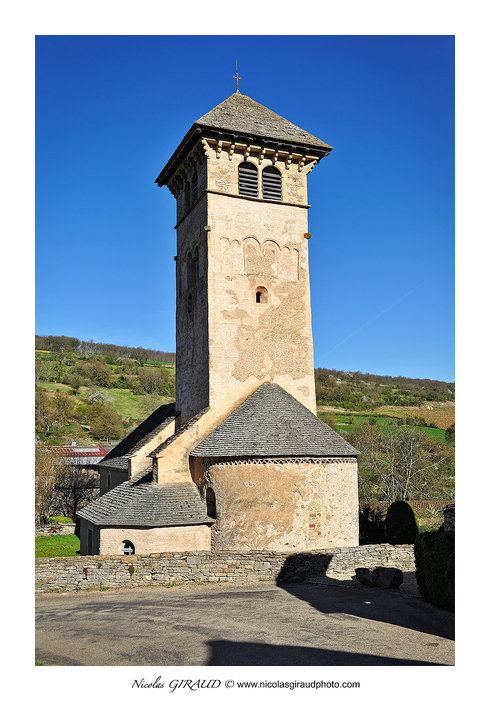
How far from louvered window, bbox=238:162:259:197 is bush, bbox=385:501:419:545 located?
54.2ft

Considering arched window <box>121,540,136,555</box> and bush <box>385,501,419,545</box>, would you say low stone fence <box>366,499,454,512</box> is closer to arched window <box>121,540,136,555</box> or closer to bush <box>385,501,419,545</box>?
bush <box>385,501,419,545</box>

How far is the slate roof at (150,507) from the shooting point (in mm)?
17422

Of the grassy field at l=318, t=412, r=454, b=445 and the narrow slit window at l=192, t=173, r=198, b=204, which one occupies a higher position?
the narrow slit window at l=192, t=173, r=198, b=204

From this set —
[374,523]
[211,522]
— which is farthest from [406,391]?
[211,522]

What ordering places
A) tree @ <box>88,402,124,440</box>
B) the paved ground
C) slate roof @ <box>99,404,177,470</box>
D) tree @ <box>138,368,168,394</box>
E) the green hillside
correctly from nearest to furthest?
1. the paved ground
2. slate roof @ <box>99,404,177,470</box>
3. the green hillside
4. tree @ <box>88,402,124,440</box>
5. tree @ <box>138,368,168,394</box>

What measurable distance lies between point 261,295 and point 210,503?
8.98 metres

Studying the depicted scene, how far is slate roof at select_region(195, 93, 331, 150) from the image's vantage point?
21797 millimetres

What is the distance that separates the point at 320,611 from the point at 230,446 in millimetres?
6863

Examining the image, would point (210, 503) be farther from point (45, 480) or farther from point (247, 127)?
point (45, 480)

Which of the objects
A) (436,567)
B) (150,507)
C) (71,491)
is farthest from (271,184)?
(71,491)

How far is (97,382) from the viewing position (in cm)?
9956

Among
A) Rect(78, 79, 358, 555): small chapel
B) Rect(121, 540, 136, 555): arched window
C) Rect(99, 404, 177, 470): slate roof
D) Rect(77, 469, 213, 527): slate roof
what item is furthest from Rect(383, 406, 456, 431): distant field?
Rect(121, 540, 136, 555): arched window
